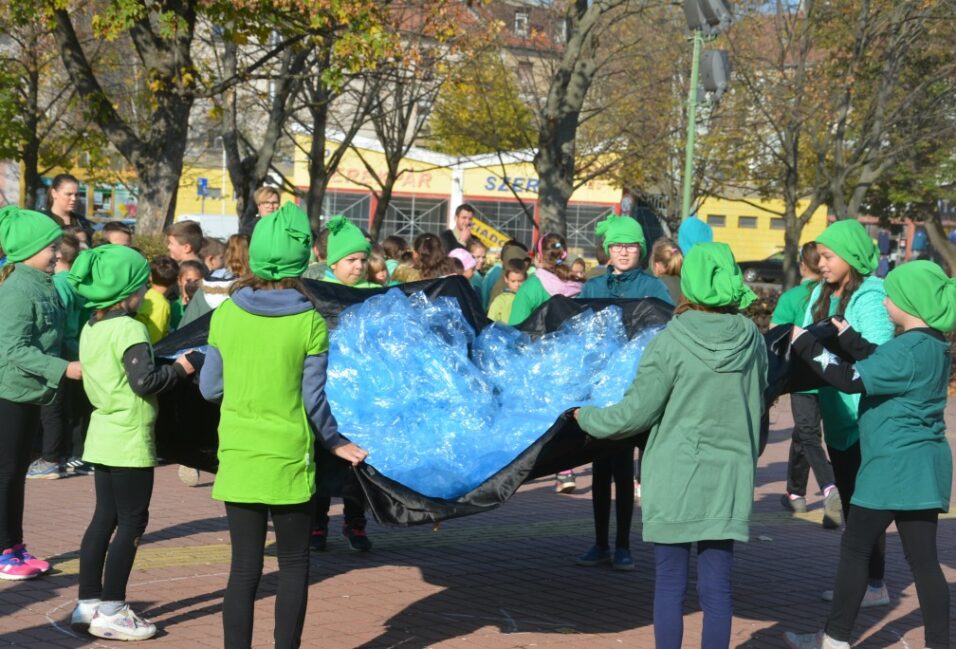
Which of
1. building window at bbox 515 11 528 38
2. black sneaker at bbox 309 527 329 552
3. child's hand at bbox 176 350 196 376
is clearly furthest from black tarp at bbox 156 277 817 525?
building window at bbox 515 11 528 38

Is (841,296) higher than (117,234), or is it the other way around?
(117,234)

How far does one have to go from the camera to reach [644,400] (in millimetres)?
Answer: 5086

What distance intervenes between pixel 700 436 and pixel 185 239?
567 cm

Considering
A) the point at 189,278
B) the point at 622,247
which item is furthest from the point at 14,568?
the point at 622,247

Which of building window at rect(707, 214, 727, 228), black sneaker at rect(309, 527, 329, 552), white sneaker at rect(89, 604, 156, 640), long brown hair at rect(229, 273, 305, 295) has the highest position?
building window at rect(707, 214, 727, 228)

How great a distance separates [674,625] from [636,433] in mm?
761

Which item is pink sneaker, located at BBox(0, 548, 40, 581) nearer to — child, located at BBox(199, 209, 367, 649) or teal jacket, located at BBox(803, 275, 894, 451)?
child, located at BBox(199, 209, 367, 649)

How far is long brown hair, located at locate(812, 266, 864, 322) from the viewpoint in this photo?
21.6 ft

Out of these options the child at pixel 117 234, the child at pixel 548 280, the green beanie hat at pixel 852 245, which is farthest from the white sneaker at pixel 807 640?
the child at pixel 117 234

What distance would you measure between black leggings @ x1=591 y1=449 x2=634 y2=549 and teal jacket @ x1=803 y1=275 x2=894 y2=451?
1248 mm

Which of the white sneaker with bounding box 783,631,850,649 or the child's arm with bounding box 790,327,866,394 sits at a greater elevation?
the child's arm with bounding box 790,327,866,394

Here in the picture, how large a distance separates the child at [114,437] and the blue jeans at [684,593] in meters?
2.25

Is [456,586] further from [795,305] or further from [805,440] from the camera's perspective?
[805,440]

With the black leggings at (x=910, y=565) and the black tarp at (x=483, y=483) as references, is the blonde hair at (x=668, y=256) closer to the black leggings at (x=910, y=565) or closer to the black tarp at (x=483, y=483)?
the black tarp at (x=483, y=483)
